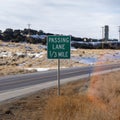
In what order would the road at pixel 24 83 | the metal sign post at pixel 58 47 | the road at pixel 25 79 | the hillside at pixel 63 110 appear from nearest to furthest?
1. the hillside at pixel 63 110
2. the metal sign post at pixel 58 47
3. the road at pixel 24 83
4. the road at pixel 25 79

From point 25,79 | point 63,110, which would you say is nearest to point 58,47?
point 63,110

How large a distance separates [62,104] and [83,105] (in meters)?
0.61

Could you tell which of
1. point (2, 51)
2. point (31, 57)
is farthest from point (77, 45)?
point (31, 57)

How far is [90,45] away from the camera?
485ft

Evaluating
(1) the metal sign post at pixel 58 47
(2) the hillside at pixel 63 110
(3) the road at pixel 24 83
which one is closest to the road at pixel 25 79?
(3) the road at pixel 24 83

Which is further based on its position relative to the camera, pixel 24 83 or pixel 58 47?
pixel 24 83

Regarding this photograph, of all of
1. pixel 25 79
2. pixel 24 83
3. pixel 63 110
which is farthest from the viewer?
pixel 25 79

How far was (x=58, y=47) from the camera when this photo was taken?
17297 mm

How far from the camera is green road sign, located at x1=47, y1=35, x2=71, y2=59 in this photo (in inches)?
679

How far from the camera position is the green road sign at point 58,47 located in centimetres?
1725

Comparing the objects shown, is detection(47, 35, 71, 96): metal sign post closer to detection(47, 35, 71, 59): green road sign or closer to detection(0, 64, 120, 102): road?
detection(47, 35, 71, 59): green road sign

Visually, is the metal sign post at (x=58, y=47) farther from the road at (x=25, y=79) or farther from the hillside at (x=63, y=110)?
the road at (x=25, y=79)

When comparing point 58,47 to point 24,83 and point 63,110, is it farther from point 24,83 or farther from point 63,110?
point 24,83

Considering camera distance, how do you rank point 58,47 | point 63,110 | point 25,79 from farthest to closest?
point 25,79
point 58,47
point 63,110
